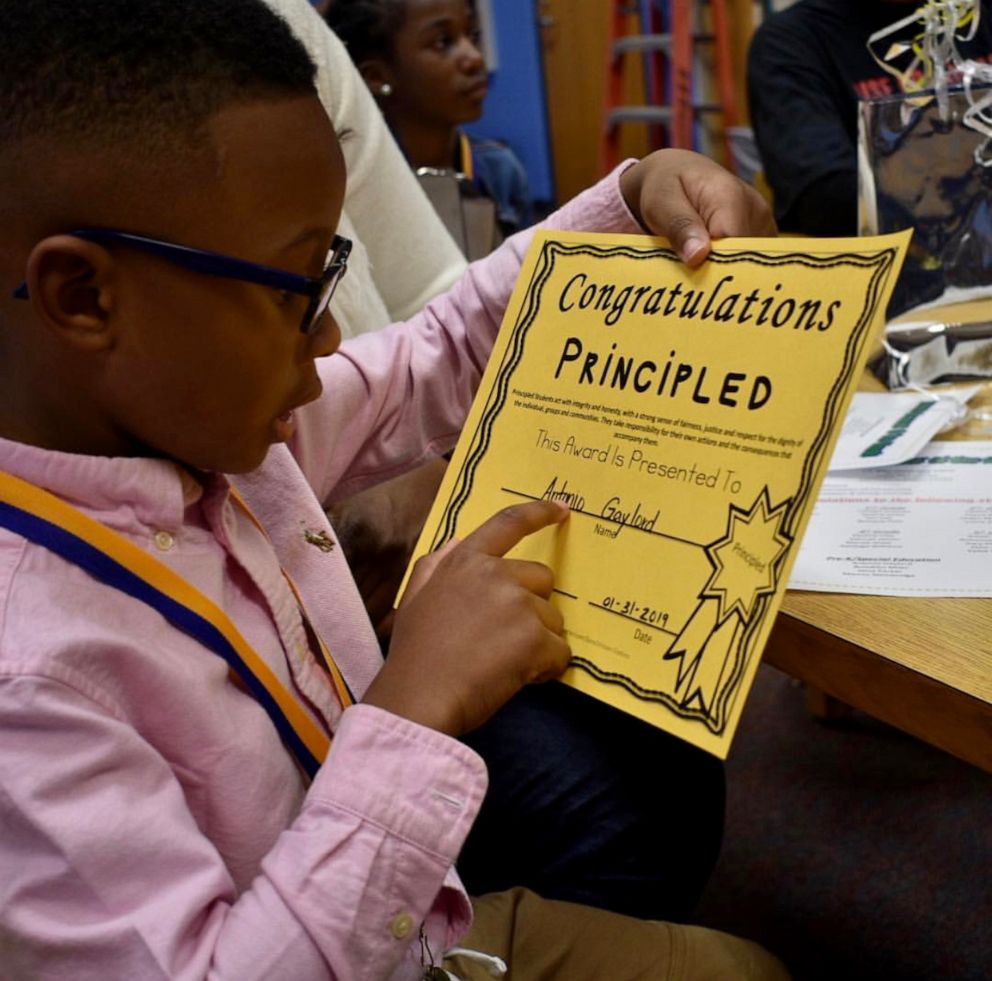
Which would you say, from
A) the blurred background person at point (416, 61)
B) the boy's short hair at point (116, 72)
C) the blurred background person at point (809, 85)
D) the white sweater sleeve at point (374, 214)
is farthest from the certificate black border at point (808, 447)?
the blurred background person at point (416, 61)

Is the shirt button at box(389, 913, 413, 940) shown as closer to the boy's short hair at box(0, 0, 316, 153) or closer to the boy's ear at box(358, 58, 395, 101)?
the boy's short hair at box(0, 0, 316, 153)

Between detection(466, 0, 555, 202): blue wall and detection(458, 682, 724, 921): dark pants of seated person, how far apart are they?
4459 millimetres

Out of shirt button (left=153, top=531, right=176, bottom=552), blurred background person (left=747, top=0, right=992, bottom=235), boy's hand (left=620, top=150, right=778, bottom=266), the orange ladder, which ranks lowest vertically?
shirt button (left=153, top=531, right=176, bottom=552)

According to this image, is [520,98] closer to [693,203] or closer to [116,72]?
[693,203]

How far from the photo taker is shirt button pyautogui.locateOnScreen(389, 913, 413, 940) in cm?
57

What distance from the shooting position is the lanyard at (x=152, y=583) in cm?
58

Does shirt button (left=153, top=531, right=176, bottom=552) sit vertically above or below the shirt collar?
below

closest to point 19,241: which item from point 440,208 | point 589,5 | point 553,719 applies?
point 553,719

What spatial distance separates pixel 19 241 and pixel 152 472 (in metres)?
0.15

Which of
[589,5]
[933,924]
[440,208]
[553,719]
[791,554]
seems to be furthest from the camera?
[589,5]

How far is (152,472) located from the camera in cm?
64

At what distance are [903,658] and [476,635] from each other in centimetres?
24

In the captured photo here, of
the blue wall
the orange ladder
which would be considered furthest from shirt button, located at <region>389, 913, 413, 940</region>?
the blue wall

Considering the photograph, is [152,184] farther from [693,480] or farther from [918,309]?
[918,309]
